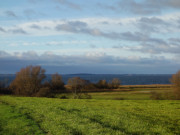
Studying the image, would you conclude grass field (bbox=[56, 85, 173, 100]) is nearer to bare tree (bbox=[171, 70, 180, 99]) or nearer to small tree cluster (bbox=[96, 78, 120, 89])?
bare tree (bbox=[171, 70, 180, 99])

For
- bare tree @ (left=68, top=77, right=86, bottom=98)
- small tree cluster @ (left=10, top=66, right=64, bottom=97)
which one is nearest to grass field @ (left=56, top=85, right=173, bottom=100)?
bare tree @ (left=68, top=77, right=86, bottom=98)

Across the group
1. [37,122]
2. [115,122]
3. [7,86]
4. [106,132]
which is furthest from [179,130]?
[7,86]

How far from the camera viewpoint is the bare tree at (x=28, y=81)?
196 ft

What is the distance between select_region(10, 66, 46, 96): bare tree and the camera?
59781mm

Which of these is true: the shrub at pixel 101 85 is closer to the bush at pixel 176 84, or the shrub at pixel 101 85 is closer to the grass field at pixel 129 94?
the grass field at pixel 129 94

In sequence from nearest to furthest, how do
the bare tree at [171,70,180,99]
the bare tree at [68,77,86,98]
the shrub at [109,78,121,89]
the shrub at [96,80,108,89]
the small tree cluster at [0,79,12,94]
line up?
the bare tree at [171,70,180,99] < the bare tree at [68,77,86,98] < the small tree cluster at [0,79,12,94] < the shrub at [96,80,108,89] < the shrub at [109,78,121,89]

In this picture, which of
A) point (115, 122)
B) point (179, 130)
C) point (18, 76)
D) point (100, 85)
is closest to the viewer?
→ point (179, 130)

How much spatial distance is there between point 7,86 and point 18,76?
6803 mm

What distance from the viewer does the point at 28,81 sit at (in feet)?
200

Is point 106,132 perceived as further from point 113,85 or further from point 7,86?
point 113,85

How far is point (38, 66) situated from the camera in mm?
64125

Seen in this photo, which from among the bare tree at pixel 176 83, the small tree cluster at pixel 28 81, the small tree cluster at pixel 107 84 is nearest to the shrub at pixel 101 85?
the small tree cluster at pixel 107 84

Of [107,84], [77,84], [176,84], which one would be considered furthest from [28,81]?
[107,84]

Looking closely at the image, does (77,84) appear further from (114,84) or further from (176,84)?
(114,84)
